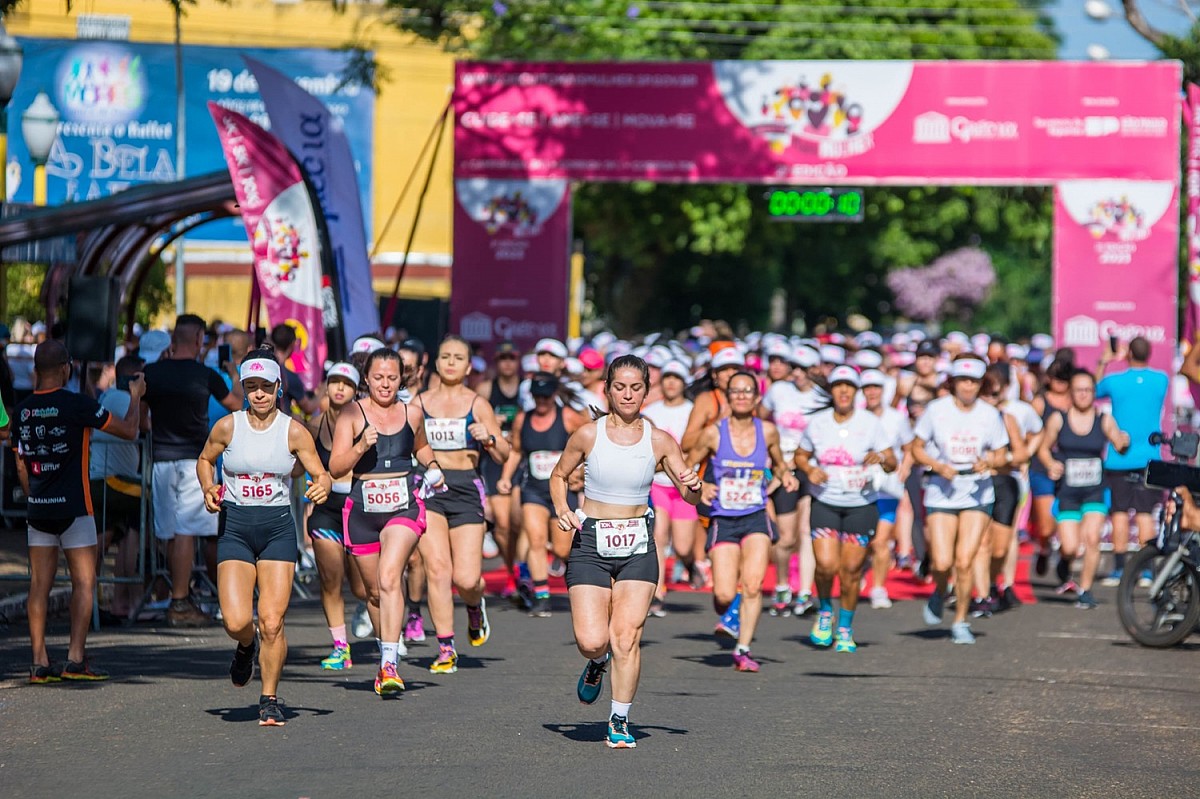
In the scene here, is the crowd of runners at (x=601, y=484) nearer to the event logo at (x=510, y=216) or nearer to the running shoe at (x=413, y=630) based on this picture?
the running shoe at (x=413, y=630)

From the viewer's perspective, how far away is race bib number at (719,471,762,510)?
1166 centimetres

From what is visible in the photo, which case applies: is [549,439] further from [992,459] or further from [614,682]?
[614,682]

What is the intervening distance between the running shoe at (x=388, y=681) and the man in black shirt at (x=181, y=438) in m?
3.29

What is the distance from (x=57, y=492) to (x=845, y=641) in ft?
17.0

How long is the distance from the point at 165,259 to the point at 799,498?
1192 inches

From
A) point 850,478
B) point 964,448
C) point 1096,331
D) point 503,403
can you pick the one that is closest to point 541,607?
point 503,403

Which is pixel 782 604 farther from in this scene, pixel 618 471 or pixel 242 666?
pixel 242 666

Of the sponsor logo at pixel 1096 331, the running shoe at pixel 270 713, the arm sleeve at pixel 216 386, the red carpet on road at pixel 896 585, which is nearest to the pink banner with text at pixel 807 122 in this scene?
the sponsor logo at pixel 1096 331

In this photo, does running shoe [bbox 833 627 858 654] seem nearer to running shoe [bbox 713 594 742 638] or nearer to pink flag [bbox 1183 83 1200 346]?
running shoe [bbox 713 594 742 638]

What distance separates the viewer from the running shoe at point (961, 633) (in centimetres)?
1297

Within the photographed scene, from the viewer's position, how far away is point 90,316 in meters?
14.5

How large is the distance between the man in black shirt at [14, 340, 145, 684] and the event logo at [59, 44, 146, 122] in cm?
3008

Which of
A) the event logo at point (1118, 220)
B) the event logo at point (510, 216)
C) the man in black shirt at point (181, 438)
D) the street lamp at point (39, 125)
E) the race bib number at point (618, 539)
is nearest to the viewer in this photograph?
the race bib number at point (618, 539)

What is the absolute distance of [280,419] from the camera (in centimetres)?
934
